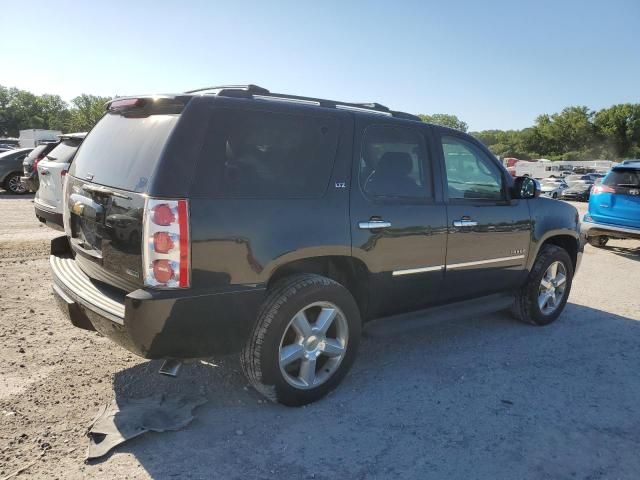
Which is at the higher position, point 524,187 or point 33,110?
point 33,110

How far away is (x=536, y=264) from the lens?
5176mm

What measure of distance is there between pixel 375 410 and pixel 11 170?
15216 mm

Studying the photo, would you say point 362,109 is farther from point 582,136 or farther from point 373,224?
point 582,136

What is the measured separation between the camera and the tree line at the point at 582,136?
97.2m

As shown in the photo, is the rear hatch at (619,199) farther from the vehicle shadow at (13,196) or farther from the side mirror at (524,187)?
the vehicle shadow at (13,196)

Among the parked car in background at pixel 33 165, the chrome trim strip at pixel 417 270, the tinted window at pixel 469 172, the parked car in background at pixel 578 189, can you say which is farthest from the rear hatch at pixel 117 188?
the parked car in background at pixel 578 189

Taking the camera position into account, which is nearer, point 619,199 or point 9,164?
point 619,199

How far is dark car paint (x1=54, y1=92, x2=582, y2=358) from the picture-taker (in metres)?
2.83

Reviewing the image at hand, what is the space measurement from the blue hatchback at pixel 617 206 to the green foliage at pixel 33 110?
102998 mm

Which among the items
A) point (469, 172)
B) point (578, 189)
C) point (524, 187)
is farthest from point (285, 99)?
point (578, 189)

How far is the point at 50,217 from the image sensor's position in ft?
23.2

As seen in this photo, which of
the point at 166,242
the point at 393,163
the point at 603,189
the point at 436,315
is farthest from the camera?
the point at 603,189

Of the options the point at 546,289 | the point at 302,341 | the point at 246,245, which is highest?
the point at 246,245

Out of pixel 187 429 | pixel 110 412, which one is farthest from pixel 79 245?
pixel 187 429
